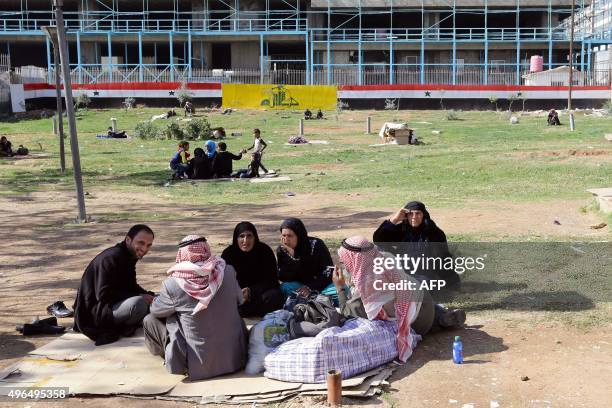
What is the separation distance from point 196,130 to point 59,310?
20.5m

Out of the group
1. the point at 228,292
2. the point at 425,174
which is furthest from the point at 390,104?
the point at 228,292

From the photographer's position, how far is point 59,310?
23.8ft

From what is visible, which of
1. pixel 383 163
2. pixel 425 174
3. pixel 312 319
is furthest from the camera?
pixel 383 163

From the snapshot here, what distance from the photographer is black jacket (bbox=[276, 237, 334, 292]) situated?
702 centimetres

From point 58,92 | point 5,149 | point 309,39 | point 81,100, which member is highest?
point 309,39

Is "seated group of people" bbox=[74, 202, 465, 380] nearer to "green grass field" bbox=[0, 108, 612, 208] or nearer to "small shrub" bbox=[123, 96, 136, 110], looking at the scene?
"green grass field" bbox=[0, 108, 612, 208]

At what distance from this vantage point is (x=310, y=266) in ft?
23.1

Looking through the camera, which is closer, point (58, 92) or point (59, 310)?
point (59, 310)

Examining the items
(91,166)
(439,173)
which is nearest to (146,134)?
(91,166)

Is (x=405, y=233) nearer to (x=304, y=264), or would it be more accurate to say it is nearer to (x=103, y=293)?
(x=304, y=264)

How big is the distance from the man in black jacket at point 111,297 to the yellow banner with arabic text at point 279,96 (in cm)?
3408

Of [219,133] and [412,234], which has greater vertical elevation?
[219,133]

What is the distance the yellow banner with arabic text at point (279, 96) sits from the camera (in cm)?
4028

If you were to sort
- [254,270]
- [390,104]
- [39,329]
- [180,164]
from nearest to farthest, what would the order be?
1. [39,329]
2. [254,270]
3. [180,164]
4. [390,104]
